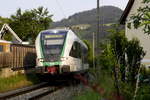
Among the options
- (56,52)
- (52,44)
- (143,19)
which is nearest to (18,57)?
(52,44)

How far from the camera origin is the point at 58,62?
74.4ft

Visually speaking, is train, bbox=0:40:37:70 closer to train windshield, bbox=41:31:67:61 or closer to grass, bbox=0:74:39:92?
grass, bbox=0:74:39:92

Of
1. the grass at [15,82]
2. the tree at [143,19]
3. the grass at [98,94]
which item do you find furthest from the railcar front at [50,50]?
the tree at [143,19]

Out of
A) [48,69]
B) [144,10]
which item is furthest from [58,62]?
[144,10]

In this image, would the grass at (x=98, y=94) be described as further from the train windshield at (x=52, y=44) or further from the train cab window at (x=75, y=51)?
the train cab window at (x=75, y=51)

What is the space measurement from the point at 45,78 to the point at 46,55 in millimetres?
1823

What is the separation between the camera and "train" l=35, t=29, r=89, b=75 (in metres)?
22.6

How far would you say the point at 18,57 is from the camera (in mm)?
31188

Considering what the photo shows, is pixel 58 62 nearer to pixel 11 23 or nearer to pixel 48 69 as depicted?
pixel 48 69

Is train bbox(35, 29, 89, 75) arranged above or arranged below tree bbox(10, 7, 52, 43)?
below

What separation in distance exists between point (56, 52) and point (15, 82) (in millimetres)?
3299

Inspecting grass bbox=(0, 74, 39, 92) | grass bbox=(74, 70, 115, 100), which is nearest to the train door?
grass bbox=(0, 74, 39, 92)

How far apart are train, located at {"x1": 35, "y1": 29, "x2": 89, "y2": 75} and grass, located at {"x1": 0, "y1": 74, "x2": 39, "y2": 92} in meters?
1.70

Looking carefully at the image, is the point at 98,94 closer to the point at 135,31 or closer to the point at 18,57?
the point at 135,31
